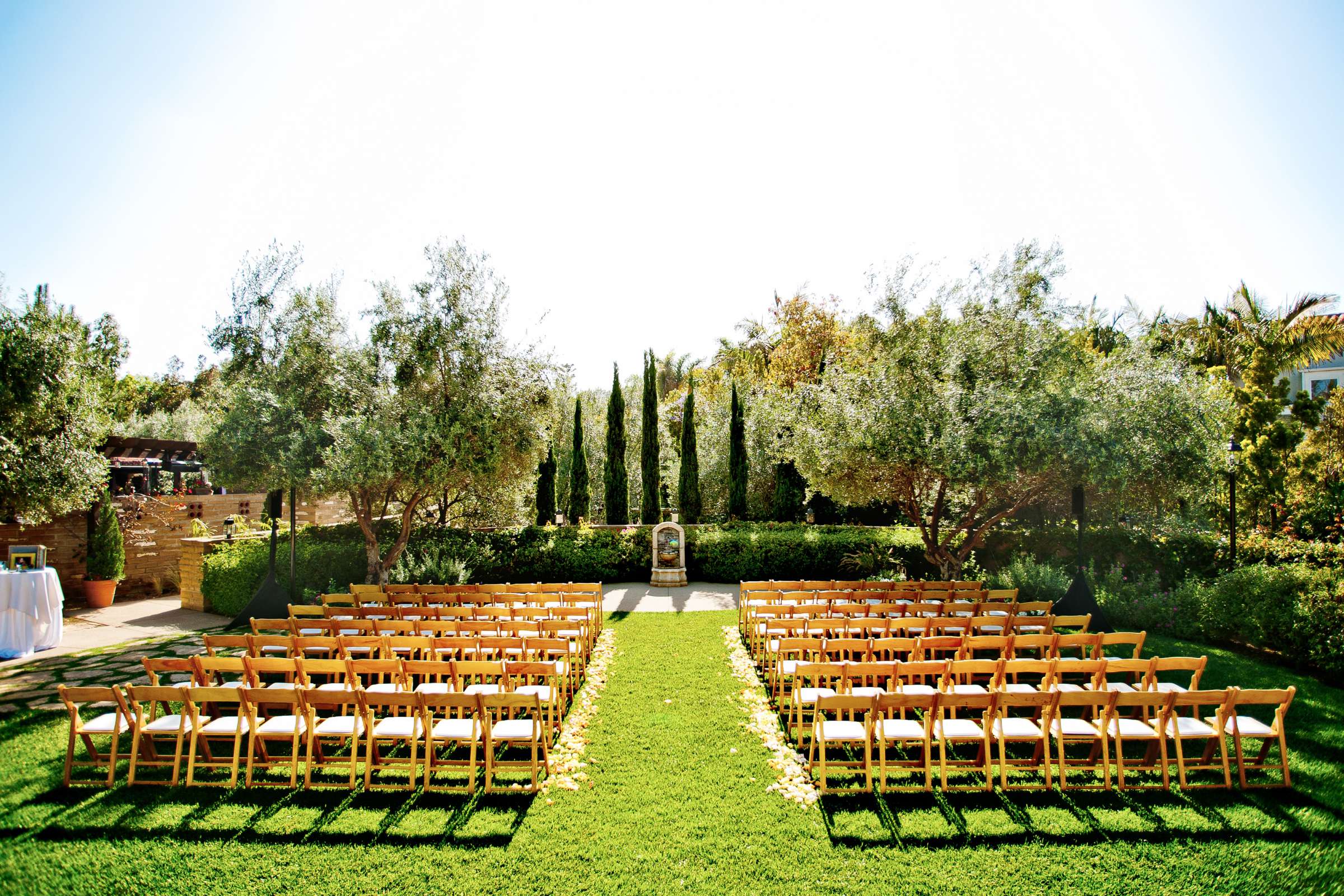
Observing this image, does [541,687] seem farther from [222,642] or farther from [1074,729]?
[1074,729]

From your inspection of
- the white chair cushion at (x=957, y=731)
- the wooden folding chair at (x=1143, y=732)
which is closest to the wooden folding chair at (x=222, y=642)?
the white chair cushion at (x=957, y=731)

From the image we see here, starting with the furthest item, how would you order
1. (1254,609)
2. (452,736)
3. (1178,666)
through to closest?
(1254,609), (1178,666), (452,736)

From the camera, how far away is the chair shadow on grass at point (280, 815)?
175 inches

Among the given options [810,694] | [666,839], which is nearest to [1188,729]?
[810,694]

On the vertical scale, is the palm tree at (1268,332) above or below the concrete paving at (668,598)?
above

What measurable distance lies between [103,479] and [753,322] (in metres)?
26.5

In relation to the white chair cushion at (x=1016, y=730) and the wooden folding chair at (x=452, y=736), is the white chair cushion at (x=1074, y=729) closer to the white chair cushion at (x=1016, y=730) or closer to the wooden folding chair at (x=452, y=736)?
the white chair cushion at (x=1016, y=730)

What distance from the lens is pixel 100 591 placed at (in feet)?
48.2

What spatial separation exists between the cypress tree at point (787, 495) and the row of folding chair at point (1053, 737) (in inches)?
523

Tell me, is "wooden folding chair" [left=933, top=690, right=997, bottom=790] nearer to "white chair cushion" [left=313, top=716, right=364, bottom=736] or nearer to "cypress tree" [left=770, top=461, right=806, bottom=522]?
"white chair cushion" [left=313, top=716, right=364, bottom=736]

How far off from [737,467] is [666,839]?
1544cm

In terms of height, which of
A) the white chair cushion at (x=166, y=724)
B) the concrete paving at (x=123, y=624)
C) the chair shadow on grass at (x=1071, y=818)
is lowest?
the chair shadow on grass at (x=1071, y=818)

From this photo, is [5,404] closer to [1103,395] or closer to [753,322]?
[1103,395]

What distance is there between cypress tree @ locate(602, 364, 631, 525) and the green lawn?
14.1 meters
